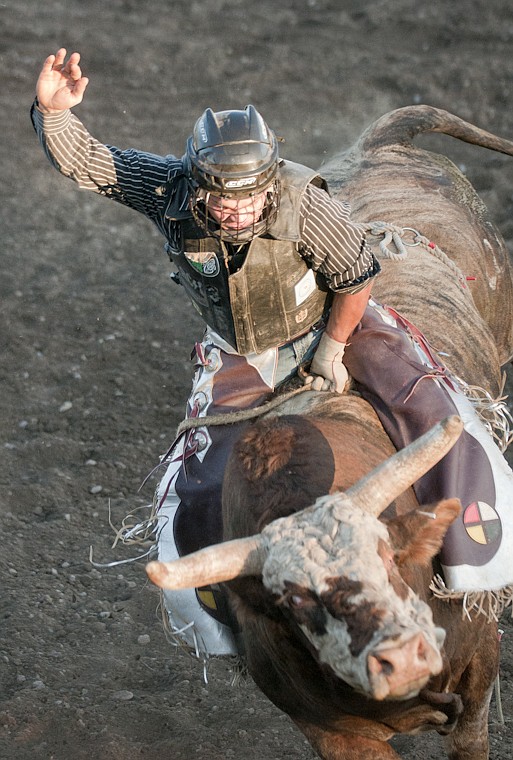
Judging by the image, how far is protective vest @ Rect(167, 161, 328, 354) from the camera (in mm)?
3553

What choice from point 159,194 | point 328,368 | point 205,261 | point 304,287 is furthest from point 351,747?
point 159,194

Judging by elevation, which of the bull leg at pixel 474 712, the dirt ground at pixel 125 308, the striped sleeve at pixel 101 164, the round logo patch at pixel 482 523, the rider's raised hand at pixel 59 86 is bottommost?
the dirt ground at pixel 125 308

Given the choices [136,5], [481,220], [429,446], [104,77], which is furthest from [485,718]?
[136,5]

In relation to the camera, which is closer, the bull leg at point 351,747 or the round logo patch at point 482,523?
the bull leg at point 351,747

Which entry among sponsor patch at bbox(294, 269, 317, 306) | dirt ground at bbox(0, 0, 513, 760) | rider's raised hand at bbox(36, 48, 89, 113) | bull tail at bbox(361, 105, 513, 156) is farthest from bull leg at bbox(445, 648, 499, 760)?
bull tail at bbox(361, 105, 513, 156)

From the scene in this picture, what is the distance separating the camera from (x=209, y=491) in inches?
145

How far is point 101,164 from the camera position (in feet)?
12.6

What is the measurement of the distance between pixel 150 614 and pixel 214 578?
2488 millimetres

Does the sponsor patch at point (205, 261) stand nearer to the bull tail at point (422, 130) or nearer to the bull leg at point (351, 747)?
the bull leg at point (351, 747)

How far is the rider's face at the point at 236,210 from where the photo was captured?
3.36m

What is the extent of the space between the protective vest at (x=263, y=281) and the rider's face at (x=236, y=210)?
121 mm

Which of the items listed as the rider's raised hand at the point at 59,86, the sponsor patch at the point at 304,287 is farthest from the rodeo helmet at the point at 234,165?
the rider's raised hand at the point at 59,86

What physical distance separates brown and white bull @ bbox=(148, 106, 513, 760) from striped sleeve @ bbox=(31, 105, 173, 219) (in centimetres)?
99

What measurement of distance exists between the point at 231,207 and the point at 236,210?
19 mm
